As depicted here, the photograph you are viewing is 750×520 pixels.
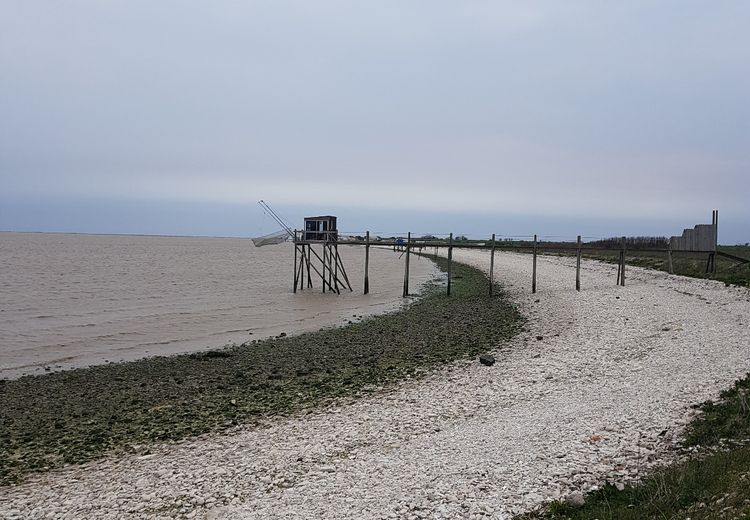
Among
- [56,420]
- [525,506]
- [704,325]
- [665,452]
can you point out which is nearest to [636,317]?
[704,325]

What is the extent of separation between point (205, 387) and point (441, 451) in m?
7.25

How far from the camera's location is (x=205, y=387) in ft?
45.0

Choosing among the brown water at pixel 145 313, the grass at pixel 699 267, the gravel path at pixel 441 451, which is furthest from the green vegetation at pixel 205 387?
the grass at pixel 699 267

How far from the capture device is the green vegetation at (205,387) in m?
10.3

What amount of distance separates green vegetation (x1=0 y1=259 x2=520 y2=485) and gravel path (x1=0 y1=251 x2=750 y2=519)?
95 cm

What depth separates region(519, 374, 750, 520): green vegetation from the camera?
5.40 meters

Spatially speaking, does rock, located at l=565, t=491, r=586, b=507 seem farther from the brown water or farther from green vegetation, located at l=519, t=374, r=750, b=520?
the brown water

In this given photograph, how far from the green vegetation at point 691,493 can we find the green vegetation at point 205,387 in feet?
21.8

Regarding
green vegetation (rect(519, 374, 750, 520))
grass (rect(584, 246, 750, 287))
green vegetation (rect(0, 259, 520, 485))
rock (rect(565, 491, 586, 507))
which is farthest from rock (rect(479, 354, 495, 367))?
grass (rect(584, 246, 750, 287))

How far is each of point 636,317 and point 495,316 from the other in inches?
209

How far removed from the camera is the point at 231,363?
16453 millimetres

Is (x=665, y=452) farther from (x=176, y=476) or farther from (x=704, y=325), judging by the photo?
(x=704, y=325)

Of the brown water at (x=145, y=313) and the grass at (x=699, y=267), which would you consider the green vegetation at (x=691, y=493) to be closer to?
the brown water at (x=145, y=313)

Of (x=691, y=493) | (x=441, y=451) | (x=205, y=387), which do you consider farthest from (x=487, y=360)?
(x=691, y=493)
